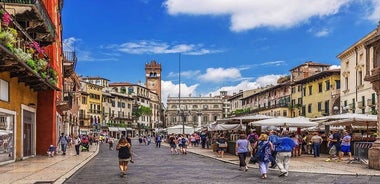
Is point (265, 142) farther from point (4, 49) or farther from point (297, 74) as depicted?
point (297, 74)

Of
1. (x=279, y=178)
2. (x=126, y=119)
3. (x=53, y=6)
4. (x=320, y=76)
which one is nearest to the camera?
(x=279, y=178)

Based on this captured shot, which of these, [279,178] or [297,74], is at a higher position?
[297,74]

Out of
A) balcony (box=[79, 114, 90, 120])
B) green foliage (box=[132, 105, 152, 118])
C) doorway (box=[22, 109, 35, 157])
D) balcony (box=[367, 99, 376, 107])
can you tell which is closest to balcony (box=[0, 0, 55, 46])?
doorway (box=[22, 109, 35, 157])

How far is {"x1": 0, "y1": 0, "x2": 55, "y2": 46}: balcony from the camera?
79.0ft

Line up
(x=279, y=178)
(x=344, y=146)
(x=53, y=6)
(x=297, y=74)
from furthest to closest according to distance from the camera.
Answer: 1. (x=297, y=74)
2. (x=53, y=6)
3. (x=344, y=146)
4. (x=279, y=178)

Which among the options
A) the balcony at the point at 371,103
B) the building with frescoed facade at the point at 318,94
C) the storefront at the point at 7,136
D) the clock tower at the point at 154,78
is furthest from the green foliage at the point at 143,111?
the storefront at the point at 7,136

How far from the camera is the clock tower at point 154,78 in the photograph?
567 ft

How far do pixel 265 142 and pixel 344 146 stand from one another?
9.04 meters

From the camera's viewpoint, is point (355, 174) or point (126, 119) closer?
point (355, 174)

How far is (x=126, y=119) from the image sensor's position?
141 meters

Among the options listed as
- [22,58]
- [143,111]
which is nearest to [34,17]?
[22,58]

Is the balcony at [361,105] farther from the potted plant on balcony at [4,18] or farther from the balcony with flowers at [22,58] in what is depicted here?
the potted plant on balcony at [4,18]

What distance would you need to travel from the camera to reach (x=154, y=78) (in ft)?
573

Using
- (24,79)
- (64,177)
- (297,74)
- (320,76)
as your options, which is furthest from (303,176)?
(297,74)
